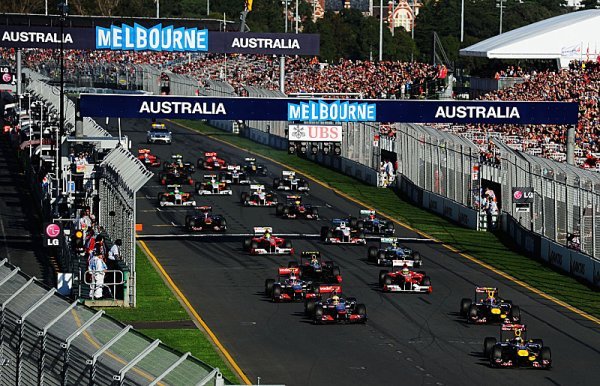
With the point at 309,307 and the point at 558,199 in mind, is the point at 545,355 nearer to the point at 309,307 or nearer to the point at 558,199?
the point at 309,307

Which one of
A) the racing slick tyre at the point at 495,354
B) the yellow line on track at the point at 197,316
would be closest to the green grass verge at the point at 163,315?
the yellow line on track at the point at 197,316

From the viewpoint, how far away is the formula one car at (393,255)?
45.8 meters

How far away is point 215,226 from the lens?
185 feet

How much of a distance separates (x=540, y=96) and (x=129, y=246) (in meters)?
50.3

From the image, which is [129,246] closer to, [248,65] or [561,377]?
[561,377]

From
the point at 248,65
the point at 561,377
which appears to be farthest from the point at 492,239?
the point at 248,65

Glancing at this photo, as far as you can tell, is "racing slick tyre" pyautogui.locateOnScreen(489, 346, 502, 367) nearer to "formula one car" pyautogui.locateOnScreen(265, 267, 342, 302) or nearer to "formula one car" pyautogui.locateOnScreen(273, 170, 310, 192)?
"formula one car" pyautogui.locateOnScreen(265, 267, 342, 302)

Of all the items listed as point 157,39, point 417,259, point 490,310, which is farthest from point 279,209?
point 490,310

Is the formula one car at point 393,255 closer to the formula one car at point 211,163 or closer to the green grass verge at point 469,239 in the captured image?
the green grass verge at point 469,239

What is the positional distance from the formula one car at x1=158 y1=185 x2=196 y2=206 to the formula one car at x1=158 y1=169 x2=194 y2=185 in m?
7.08

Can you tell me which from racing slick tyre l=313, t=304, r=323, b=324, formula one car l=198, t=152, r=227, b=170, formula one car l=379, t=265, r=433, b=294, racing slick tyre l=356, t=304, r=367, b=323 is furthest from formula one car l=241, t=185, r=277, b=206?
racing slick tyre l=356, t=304, r=367, b=323

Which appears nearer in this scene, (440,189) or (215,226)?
(215,226)

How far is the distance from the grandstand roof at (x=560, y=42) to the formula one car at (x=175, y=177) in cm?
4269

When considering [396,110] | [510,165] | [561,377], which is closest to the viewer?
[561,377]
